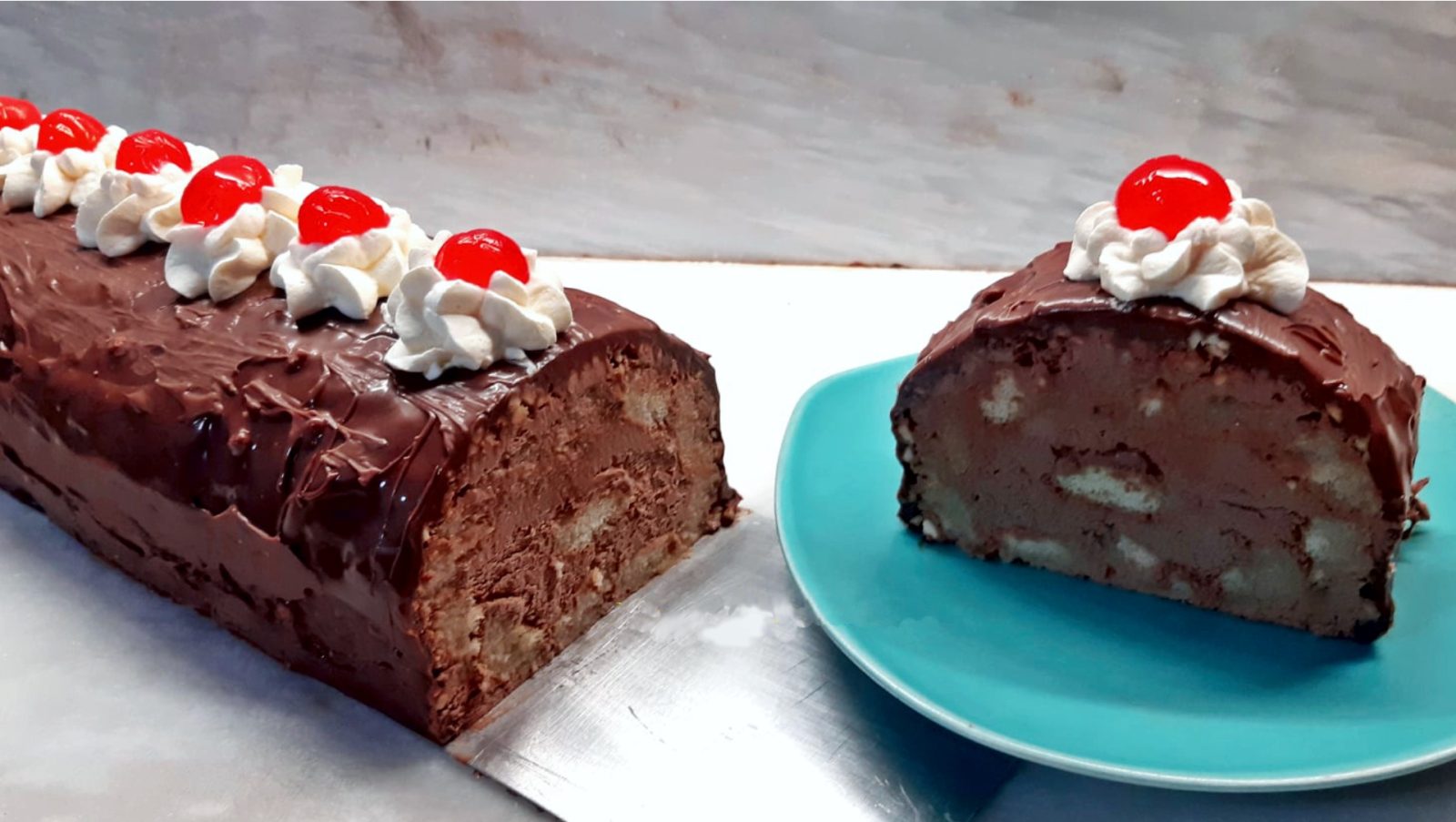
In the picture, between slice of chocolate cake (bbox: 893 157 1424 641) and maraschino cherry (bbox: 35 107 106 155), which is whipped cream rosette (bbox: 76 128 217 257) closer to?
maraschino cherry (bbox: 35 107 106 155)

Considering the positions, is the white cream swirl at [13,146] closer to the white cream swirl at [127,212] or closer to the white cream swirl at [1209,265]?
the white cream swirl at [127,212]

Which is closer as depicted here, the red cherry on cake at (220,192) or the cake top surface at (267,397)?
the cake top surface at (267,397)

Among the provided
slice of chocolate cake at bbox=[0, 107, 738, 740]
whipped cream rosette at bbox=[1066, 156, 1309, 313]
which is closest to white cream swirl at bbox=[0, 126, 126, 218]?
slice of chocolate cake at bbox=[0, 107, 738, 740]

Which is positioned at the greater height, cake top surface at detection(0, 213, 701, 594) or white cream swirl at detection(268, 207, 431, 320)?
white cream swirl at detection(268, 207, 431, 320)

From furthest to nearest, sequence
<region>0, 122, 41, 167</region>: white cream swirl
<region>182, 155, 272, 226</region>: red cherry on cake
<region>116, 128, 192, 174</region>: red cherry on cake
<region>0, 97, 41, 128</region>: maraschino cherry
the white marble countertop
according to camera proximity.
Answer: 1. <region>0, 97, 41, 128</region>: maraschino cherry
2. <region>0, 122, 41, 167</region>: white cream swirl
3. <region>116, 128, 192, 174</region>: red cherry on cake
4. <region>182, 155, 272, 226</region>: red cherry on cake
5. the white marble countertop

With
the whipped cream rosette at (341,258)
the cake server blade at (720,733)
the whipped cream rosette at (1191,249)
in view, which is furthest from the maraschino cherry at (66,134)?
the whipped cream rosette at (1191,249)

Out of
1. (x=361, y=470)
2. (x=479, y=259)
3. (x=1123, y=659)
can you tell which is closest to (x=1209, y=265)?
(x=1123, y=659)
